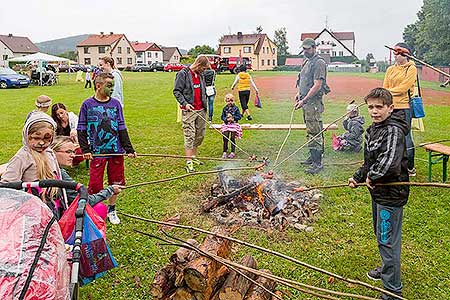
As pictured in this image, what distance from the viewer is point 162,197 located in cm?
634

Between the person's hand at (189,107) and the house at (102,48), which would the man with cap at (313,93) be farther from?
the house at (102,48)

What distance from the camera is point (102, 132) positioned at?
16.7 feet

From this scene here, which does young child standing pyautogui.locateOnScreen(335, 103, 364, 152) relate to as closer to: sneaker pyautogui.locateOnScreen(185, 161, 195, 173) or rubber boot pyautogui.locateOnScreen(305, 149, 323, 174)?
rubber boot pyautogui.locateOnScreen(305, 149, 323, 174)

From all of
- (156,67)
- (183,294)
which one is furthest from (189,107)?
(156,67)

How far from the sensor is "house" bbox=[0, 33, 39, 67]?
261 ft

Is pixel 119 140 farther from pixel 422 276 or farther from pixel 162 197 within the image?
pixel 422 276

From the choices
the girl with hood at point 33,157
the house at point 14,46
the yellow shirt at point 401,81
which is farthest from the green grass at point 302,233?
the house at point 14,46

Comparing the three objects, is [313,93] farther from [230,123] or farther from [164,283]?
[164,283]

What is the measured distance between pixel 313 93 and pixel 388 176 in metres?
3.89

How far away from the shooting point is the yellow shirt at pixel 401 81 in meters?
6.57

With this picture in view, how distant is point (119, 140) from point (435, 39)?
1499 inches

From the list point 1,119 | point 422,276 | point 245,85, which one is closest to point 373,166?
point 422,276

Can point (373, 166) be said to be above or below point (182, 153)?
above

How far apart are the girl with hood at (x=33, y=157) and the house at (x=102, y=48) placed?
7866 cm
